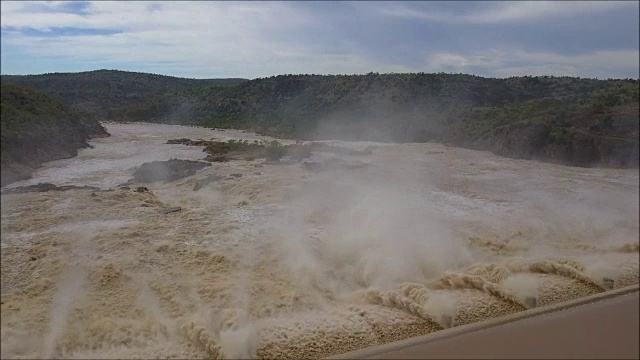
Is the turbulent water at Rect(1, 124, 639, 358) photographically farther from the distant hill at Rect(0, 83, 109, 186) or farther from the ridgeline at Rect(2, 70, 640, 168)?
the ridgeline at Rect(2, 70, 640, 168)

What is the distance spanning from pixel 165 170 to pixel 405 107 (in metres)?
23.7

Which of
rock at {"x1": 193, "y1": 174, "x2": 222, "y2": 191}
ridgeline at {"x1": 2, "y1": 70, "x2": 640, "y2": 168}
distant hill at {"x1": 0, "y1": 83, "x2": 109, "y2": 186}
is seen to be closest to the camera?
distant hill at {"x1": 0, "y1": 83, "x2": 109, "y2": 186}

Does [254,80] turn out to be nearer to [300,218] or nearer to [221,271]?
[300,218]

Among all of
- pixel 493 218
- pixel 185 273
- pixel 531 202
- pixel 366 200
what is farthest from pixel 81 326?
pixel 531 202

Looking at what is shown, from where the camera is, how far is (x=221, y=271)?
9.67 m

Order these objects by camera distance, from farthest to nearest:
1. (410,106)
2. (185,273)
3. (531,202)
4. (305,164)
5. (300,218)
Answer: (410,106), (305,164), (531,202), (300,218), (185,273)

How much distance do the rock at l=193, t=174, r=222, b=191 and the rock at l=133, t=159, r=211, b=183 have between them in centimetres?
98

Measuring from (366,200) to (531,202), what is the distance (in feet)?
14.2

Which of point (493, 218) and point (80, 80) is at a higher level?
point (80, 80)

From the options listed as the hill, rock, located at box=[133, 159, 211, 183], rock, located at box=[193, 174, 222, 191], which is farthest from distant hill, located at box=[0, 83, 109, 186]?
the hill

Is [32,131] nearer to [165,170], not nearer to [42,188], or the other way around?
[42,188]

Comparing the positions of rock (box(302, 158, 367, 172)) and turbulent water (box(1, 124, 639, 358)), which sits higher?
rock (box(302, 158, 367, 172))

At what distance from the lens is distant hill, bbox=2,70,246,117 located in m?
13.6

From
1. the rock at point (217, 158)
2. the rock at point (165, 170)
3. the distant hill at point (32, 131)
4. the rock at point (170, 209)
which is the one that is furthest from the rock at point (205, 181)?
the distant hill at point (32, 131)
